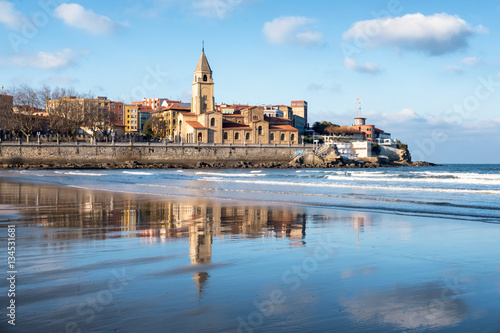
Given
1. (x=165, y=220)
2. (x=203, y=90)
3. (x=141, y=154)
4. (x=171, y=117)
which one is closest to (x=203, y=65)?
(x=203, y=90)

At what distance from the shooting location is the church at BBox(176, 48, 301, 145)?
86188 mm

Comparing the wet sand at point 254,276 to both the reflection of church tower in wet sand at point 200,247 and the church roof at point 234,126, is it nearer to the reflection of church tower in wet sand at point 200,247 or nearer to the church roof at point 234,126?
the reflection of church tower in wet sand at point 200,247

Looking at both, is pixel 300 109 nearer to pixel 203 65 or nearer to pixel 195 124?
pixel 203 65

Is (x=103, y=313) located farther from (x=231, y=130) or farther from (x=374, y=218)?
(x=231, y=130)

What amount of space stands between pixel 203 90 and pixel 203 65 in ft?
17.5

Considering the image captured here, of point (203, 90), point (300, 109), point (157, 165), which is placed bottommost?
point (157, 165)

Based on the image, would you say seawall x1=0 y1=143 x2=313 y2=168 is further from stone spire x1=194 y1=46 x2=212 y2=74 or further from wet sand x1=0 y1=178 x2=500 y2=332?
wet sand x1=0 y1=178 x2=500 y2=332

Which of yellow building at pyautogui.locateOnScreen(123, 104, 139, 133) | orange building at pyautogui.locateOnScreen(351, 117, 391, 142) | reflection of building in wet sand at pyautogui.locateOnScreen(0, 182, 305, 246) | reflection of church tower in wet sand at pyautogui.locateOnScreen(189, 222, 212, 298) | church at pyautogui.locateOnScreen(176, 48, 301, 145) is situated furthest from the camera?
orange building at pyautogui.locateOnScreen(351, 117, 391, 142)

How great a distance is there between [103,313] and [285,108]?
129 metres

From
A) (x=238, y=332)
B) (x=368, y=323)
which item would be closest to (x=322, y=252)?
(x=368, y=323)

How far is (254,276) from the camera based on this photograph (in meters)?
6.11

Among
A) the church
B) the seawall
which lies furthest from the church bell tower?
the seawall

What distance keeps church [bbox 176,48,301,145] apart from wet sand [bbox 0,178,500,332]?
75.3m

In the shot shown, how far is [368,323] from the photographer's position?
4.47m
